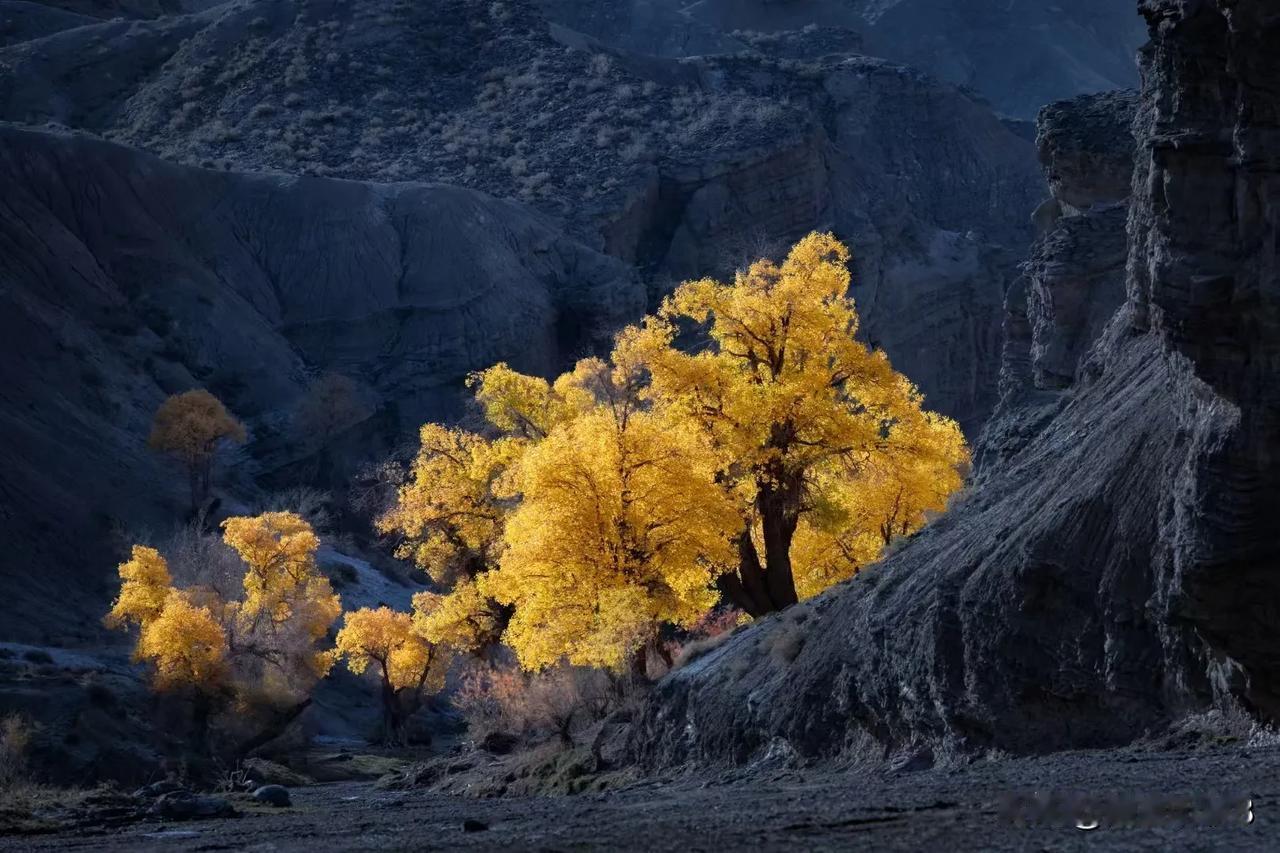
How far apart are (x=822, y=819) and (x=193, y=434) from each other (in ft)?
202

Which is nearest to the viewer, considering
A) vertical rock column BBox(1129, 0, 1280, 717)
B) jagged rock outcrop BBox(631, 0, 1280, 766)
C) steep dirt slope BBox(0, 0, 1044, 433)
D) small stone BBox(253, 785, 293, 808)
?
vertical rock column BBox(1129, 0, 1280, 717)

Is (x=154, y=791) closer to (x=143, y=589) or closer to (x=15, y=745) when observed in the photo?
(x=15, y=745)

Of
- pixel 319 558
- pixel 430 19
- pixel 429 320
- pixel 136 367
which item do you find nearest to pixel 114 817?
pixel 319 558

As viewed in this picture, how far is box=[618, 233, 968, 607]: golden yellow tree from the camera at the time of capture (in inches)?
1442

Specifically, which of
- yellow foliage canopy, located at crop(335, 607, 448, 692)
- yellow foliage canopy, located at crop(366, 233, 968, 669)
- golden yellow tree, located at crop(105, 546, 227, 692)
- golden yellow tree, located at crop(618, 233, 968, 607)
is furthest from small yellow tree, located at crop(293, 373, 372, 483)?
golden yellow tree, located at crop(618, 233, 968, 607)

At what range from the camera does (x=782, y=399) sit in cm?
3641

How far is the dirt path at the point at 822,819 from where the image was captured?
50.2ft

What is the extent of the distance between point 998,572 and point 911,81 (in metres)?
140

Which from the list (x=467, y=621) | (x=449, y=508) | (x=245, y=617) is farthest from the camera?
(x=245, y=617)

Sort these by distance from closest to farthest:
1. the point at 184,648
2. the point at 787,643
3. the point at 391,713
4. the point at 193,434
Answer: the point at 787,643 → the point at 184,648 → the point at 391,713 → the point at 193,434

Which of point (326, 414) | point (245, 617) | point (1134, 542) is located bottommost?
point (1134, 542)

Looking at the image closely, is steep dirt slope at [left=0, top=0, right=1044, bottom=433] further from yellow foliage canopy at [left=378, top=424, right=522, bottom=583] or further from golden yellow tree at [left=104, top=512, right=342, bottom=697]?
yellow foliage canopy at [left=378, top=424, right=522, bottom=583]

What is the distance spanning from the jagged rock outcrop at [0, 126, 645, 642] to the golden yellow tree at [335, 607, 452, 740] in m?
18.6

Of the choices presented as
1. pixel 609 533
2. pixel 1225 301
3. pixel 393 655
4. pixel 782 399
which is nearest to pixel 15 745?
pixel 393 655
